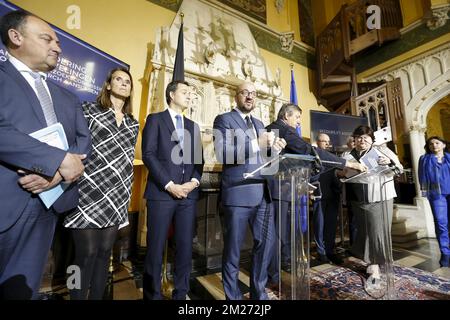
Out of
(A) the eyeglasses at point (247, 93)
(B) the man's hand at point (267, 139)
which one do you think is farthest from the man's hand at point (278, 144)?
(A) the eyeglasses at point (247, 93)

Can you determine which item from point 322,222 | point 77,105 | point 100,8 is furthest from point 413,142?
point 100,8

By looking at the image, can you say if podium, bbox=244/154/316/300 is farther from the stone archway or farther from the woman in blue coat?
the stone archway

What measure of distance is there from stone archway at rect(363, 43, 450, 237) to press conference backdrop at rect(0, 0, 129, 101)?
5737 mm

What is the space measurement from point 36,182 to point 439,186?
3712 millimetres

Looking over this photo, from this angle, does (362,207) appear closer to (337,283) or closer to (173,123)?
(337,283)

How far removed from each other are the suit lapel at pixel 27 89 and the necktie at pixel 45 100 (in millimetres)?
21

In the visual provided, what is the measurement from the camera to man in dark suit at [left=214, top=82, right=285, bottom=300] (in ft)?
4.17

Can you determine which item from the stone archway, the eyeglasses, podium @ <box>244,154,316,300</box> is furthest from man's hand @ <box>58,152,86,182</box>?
the stone archway

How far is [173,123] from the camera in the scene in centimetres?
149

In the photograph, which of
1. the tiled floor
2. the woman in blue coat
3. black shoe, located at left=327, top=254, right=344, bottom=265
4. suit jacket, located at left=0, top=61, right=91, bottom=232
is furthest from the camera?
the woman in blue coat

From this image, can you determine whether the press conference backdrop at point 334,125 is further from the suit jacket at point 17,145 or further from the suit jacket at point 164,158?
the suit jacket at point 17,145

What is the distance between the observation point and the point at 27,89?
0.83 meters

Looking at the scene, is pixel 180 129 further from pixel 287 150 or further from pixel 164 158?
pixel 287 150

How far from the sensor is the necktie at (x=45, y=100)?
2.87 ft
